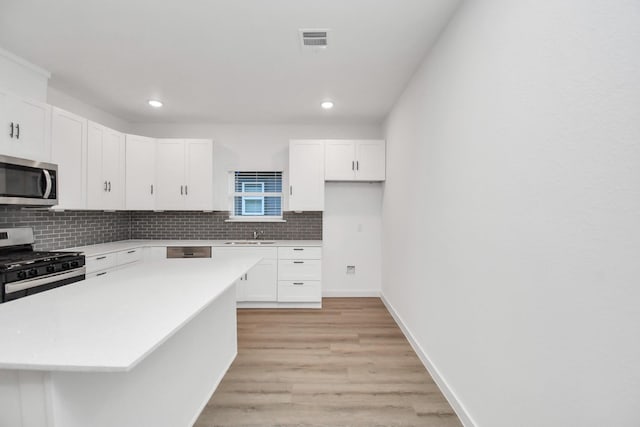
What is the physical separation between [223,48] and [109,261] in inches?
104

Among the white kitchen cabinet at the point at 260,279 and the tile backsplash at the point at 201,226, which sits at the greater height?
the tile backsplash at the point at 201,226

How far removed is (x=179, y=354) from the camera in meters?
1.65

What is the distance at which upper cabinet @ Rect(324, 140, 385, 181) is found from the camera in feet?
14.0

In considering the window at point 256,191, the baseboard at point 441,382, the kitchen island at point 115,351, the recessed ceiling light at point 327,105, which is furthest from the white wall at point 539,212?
the window at point 256,191

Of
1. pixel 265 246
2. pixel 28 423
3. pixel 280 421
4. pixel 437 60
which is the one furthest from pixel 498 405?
pixel 265 246

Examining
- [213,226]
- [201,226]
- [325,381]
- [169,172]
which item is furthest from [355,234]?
[169,172]

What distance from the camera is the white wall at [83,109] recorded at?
10.7 ft

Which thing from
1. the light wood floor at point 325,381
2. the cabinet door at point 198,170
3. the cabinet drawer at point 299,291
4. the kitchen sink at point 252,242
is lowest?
the light wood floor at point 325,381

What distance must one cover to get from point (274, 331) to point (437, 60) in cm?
309

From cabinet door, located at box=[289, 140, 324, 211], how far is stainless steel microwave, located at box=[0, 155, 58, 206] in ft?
8.47

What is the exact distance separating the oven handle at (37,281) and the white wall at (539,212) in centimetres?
316

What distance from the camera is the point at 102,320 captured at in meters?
1.14

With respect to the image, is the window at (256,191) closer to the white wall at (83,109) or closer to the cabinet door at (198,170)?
the cabinet door at (198,170)

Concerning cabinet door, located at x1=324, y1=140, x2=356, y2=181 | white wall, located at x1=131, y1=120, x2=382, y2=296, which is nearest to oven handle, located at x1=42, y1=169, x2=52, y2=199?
white wall, located at x1=131, y1=120, x2=382, y2=296
